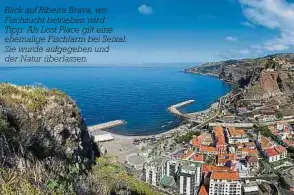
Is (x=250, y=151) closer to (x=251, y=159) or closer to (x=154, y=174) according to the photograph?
(x=251, y=159)

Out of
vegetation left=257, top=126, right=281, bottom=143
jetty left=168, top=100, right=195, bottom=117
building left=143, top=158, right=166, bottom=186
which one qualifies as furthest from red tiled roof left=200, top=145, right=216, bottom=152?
jetty left=168, top=100, right=195, bottom=117

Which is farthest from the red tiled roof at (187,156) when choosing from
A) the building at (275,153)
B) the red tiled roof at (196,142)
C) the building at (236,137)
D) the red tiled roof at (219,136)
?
the building at (236,137)

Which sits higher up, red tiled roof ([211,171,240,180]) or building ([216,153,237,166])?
red tiled roof ([211,171,240,180])

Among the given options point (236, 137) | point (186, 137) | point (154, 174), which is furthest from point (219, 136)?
point (154, 174)

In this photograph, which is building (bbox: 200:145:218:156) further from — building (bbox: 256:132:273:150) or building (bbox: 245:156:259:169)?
building (bbox: 256:132:273:150)

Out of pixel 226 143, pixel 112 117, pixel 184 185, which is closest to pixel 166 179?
pixel 184 185

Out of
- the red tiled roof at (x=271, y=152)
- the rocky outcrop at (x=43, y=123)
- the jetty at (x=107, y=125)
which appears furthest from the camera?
the jetty at (x=107, y=125)

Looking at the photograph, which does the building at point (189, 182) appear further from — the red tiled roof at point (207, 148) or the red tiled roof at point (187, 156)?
the red tiled roof at point (207, 148)

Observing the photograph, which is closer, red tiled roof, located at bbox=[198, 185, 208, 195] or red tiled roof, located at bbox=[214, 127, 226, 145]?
red tiled roof, located at bbox=[198, 185, 208, 195]

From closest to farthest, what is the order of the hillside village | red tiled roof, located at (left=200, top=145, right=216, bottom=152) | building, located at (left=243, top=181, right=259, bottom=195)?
building, located at (left=243, top=181, right=259, bottom=195), the hillside village, red tiled roof, located at (left=200, top=145, right=216, bottom=152)

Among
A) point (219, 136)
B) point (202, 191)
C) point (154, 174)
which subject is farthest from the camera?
point (219, 136)
